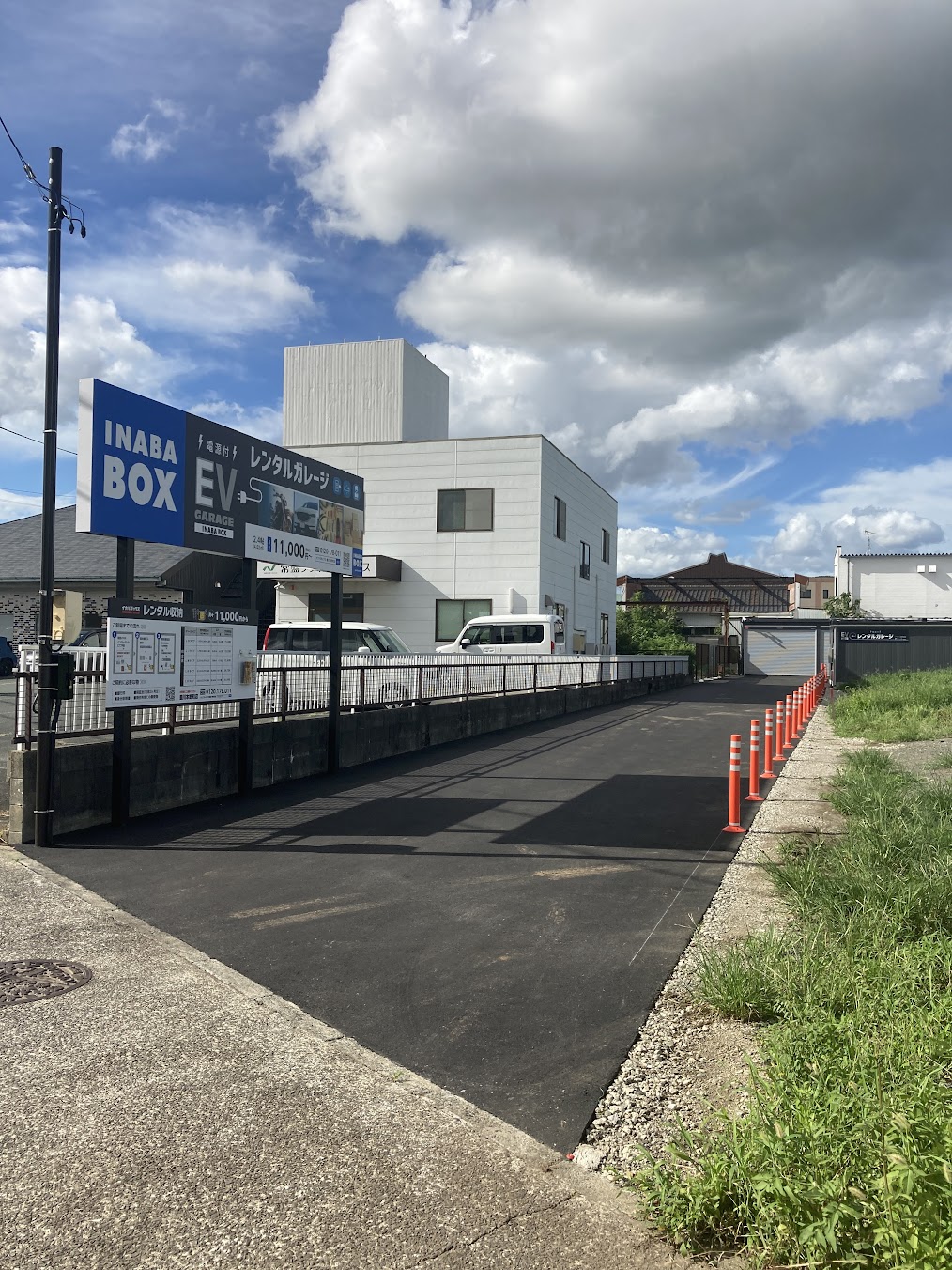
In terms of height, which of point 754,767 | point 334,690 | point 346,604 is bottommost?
point 754,767

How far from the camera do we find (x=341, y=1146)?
350 cm

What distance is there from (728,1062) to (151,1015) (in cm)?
278

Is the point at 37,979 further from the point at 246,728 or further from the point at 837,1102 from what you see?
the point at 246,728

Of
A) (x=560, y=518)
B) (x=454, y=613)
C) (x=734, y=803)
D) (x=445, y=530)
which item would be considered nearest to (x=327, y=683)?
(x=734, y=803)

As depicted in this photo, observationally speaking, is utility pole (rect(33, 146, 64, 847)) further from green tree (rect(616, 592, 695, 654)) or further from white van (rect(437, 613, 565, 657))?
green tree (rect(616, 592, 695, 654))

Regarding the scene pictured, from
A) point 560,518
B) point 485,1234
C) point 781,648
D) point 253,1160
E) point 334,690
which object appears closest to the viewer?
point 485,1234

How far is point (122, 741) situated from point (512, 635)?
1933cm

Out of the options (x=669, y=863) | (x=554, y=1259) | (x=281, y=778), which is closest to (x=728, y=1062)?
(x=554, y=1259)

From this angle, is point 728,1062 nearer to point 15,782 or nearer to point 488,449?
point 15,782

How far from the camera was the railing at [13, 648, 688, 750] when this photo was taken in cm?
939

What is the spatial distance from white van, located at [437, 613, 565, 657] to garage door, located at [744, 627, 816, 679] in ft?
94.4

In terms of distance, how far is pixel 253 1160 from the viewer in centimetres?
340

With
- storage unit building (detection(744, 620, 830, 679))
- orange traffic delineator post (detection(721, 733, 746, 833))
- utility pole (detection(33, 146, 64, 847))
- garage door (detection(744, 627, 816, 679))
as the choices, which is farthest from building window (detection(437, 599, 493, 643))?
utility pole (detection(33, 146, 64, 847))

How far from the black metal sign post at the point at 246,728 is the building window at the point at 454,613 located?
23272 mm
